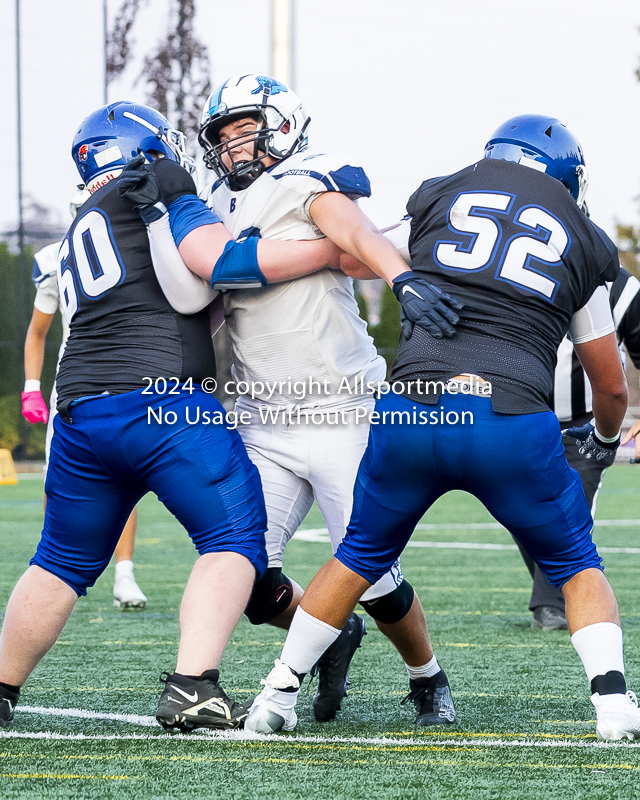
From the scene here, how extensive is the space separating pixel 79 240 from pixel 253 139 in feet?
2.04

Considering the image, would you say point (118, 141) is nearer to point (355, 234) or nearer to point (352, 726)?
point (355, 234)

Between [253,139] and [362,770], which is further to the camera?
[253,139]

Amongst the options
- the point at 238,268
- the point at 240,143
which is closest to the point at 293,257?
the point at 238,268

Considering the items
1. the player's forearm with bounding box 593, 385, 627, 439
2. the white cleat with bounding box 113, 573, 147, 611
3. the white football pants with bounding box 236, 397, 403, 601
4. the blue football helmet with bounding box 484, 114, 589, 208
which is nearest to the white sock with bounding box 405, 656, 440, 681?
the white football pants with bounding box 236, 397, 403, 601

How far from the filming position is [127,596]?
5.95 metres

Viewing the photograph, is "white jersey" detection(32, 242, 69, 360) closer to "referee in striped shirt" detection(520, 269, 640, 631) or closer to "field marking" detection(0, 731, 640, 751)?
"referee in striped shirt" detection(520, 269, 640, 631)

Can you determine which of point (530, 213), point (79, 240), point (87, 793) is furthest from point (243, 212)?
point (87, 793)

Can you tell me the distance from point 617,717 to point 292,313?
147cm

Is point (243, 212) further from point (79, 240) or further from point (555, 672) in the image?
point (555, 672)

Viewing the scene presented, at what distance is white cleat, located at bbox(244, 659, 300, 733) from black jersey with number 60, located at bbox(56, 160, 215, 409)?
880 mm

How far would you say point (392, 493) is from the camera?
2951mm

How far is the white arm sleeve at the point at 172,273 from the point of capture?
3.18 meters

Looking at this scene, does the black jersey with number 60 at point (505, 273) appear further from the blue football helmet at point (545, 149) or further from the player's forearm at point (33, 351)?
the player's forearm at point (33, 351)

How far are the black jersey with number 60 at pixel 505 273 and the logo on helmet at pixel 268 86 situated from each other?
0.74 metres
